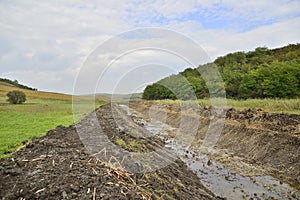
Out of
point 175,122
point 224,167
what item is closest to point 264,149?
point 224,167

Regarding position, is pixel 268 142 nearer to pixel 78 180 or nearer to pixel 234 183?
pixel 234 183

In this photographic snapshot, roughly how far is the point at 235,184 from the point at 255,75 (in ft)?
85.0

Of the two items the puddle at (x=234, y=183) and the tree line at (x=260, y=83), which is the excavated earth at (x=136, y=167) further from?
the tree line at (x=260, y=83)

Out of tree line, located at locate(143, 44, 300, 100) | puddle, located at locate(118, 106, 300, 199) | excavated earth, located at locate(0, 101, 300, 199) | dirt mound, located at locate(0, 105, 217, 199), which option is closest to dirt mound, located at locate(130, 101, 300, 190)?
excavated earth, located at locate(0, 101, 300, 199)

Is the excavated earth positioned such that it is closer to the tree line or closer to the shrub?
the tree line

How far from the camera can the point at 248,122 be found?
12828 mm

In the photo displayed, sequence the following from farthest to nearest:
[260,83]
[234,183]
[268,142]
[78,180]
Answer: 1. [260,83]
2. [268,142]
3. [234,183]
4. [78,180]

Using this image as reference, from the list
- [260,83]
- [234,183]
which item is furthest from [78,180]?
[260,83]

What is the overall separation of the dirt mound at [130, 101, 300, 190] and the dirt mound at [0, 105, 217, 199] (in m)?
3.10

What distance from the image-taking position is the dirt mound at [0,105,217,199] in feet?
14.1

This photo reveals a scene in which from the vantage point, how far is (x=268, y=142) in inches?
385

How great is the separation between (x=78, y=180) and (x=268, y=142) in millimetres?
7882

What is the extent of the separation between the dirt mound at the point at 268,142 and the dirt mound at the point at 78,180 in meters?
3.10

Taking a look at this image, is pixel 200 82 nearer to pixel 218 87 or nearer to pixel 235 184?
pixel 218 87
